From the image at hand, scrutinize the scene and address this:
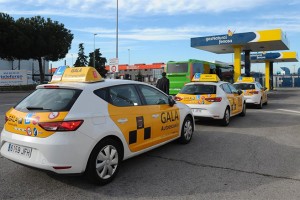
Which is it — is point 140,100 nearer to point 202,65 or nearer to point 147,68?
point 202,65

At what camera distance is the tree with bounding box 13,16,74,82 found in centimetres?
3738

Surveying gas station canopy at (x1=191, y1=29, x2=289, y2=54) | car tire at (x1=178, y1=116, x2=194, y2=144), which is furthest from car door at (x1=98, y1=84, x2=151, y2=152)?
gas station canopy at (x1=191, y1=29, x2=289, y2=54)

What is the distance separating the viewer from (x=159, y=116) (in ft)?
19.2

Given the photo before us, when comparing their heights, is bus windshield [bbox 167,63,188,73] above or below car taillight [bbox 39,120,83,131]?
above

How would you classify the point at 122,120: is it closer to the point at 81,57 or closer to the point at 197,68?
the point at 197,68

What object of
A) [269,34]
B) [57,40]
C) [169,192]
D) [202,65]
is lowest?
[169,192]

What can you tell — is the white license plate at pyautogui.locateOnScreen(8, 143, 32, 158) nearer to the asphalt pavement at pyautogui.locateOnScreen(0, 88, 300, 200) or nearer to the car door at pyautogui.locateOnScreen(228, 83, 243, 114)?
the asphalt pavement at pyautogui.locateOnScreen(0, 88, 300, 200)

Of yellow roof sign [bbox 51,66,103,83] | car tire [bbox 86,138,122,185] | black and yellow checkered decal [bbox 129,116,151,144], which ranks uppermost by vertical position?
yellow roof sign [bbox 51,66,103,83]

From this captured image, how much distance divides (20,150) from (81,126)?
97 centimetres

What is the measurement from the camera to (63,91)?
4613 mm

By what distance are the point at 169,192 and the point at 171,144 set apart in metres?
2.85

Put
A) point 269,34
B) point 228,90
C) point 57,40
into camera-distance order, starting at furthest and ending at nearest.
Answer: point 57,40, point 269,34, point 228,90

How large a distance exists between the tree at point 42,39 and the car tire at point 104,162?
115ft

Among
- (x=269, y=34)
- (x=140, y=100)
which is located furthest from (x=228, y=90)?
(x=269, y=34)
